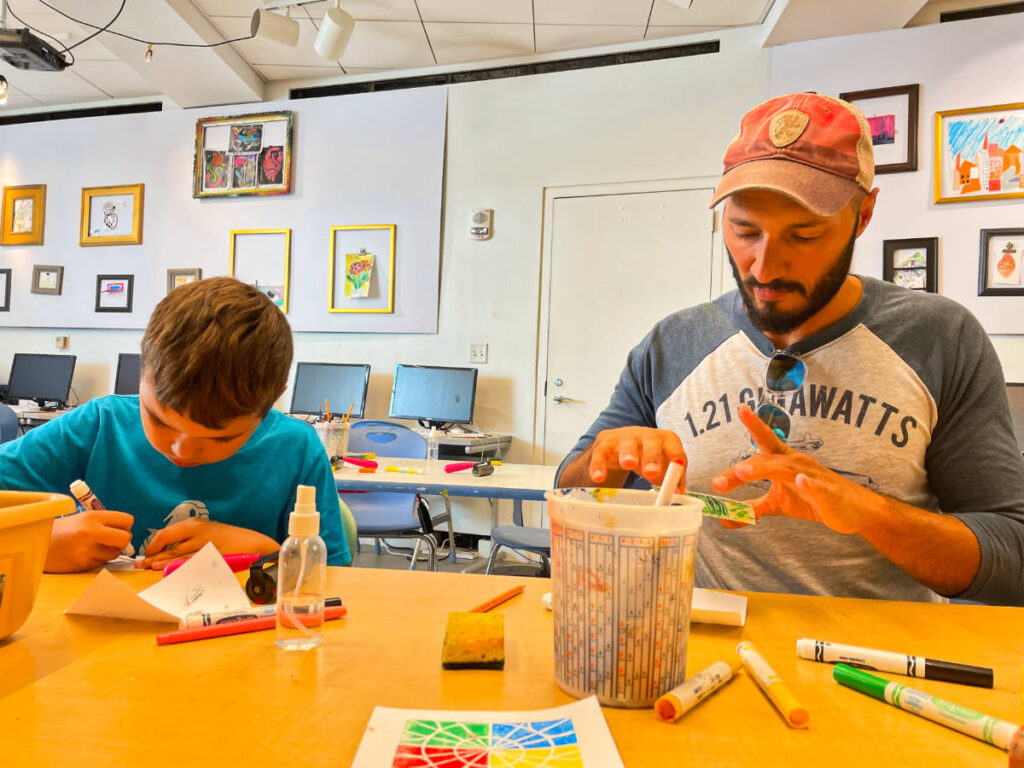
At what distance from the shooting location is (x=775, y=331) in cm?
112

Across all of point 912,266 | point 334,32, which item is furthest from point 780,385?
point 334,32

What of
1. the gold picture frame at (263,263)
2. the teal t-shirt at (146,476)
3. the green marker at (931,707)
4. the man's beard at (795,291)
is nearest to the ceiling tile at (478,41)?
the gold picture frame at (263,263)

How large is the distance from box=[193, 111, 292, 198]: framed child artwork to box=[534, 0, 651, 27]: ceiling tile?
6.28 ft

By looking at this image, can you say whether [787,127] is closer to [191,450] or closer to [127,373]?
[191,450]

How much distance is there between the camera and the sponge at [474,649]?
1.98 feet

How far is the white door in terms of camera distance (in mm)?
3711

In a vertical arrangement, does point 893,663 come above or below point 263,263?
below

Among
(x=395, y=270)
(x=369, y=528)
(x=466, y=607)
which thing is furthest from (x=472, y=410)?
(x=466, y=607)

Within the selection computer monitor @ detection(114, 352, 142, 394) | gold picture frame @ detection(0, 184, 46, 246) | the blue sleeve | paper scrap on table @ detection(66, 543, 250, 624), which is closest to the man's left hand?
paper scrap on table @ detection(66, 543, 250, 624)

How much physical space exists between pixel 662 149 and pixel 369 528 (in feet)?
8.88

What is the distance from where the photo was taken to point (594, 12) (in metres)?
3.58

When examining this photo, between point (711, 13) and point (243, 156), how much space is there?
3174 mm

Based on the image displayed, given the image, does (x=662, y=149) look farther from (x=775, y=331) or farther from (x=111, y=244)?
(x=111, y=244)

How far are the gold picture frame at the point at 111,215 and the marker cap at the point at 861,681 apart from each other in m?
5.23
